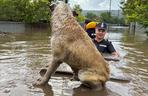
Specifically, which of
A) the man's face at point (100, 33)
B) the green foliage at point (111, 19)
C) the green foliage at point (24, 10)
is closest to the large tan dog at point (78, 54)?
the man's face at point (100, 33)

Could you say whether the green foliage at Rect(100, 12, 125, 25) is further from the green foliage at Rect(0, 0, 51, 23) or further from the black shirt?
the black shirt

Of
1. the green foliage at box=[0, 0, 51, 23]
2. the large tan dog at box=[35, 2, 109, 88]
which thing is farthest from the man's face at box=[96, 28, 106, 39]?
the green foliage at box=[0, 0, 51, 23]

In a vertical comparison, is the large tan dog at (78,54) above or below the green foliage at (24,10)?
above

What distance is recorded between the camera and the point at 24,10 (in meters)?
38.2

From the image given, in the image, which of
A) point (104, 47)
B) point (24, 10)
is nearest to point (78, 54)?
point (104, 47)

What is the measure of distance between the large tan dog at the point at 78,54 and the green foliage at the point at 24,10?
29.8m

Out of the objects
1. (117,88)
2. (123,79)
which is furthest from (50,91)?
(123,79)

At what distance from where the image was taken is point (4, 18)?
3566 centimetres

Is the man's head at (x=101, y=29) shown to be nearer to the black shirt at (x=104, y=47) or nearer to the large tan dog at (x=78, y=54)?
the black shirt at (x=104, y=47)

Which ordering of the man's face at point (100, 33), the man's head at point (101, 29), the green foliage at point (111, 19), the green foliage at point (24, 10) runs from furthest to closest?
the green foliage at point (111, 19)
the green foliage at point (24, 10)
the man's face at point (100, 33)
the man's head at point (101, 29)

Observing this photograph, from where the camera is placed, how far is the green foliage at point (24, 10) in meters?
35.8

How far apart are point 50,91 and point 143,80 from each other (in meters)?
2.57

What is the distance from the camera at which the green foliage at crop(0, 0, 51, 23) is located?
118ft

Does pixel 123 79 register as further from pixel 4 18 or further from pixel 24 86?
pixel 4 18
